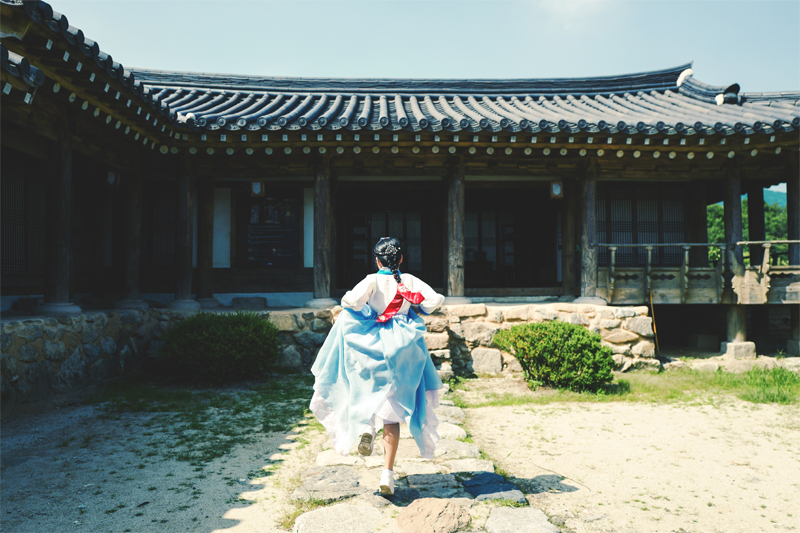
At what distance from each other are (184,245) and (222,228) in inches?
55.0

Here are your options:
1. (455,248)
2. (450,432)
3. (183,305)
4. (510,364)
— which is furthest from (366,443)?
(183,305)

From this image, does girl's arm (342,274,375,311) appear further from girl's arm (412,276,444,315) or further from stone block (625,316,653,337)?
stone block (625,316,653,337)

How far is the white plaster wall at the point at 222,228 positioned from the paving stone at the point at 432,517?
7673mm

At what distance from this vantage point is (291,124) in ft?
25.4

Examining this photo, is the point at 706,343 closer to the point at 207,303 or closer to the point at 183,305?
the point at 207,303

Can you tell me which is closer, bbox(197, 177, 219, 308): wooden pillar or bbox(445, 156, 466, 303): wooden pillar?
bbox(445, 156, 466, 303): wooden pillar

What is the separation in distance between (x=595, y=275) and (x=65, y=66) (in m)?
8.19

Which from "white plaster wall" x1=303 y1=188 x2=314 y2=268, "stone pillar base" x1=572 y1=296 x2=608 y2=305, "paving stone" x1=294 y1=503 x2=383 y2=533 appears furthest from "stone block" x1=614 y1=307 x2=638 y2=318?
"paving stone" x1=294 y1=503 x2=383 y2=533

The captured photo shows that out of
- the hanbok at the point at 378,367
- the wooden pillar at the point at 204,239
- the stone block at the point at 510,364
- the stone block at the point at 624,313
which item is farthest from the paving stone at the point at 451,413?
the wooden pillar at the point at 204,239

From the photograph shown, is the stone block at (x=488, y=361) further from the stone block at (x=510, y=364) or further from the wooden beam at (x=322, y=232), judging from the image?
the wooden beam at (x=322, y=232)

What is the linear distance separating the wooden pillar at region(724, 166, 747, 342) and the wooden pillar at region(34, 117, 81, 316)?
10.3 meters

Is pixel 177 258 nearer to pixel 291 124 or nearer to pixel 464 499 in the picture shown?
pixel 291 124

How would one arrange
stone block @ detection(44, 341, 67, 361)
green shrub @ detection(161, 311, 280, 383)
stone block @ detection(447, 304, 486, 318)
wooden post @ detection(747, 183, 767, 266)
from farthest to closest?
1. wooden post @ detection(747, 183, 767, 266)
2. stone block @ detection(447, 304, 486, 318)
3. green shrub @ detection(161, 311, 280, 383)
4. stone block @ detection(44, 341, 67, 361)

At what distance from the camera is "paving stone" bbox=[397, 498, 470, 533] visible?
117 inches
